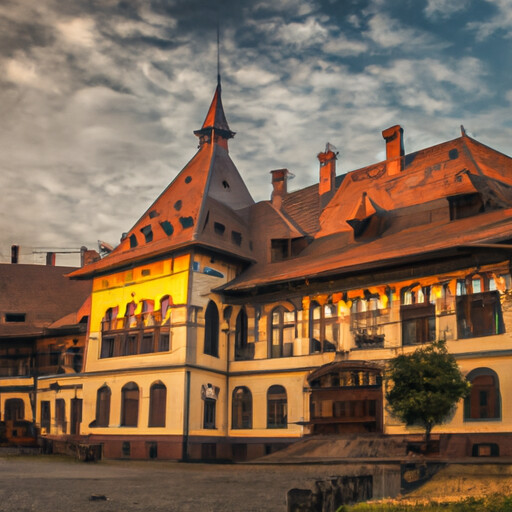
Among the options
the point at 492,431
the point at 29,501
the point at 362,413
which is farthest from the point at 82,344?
the point at 29,501

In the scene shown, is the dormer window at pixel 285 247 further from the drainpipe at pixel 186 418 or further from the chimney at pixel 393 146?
the drainpipe at pixel 186 418

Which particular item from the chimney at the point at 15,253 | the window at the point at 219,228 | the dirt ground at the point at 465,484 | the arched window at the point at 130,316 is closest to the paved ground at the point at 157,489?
the dirt ground at the point at 465,484

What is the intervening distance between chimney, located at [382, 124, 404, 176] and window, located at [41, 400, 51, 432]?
23264mm

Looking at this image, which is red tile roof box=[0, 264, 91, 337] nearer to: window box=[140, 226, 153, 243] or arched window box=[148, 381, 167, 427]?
window box=[140, 226, 153, 243]

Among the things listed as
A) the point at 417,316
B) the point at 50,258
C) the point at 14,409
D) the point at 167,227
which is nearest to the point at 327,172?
the point at 167,227

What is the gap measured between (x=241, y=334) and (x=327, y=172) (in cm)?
1036

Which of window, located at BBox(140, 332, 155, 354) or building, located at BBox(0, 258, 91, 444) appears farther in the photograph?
building, located at BBox(0, 258, 91, 444)

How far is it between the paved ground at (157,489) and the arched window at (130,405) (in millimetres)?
8375

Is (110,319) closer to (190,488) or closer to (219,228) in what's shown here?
(219,228)

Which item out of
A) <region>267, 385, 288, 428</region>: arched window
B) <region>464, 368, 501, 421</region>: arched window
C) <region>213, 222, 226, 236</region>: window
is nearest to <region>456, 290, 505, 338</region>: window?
<region>464, 368, 501, 421</region>: arched window

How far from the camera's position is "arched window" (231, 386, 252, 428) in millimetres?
33625

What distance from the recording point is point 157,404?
109 feet

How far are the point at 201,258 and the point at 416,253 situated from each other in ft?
35.9

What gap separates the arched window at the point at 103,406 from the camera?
1401 inches
